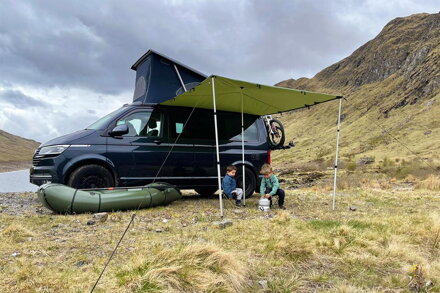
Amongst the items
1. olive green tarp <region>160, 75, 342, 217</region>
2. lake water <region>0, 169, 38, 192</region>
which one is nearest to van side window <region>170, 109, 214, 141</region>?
olive green tarp <region>160, 75, 342, 217</region>

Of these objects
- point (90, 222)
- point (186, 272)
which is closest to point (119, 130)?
point (90, 222)

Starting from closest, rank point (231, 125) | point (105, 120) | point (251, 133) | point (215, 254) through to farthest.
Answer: point (215, 254) < point (105, 120) < point (231, 125) < point (251, 133)

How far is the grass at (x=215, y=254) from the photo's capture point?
3.20m

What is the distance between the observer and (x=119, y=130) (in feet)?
24.7

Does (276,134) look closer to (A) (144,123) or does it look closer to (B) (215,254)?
(A) (144,123)

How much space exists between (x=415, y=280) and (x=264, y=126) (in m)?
6.55

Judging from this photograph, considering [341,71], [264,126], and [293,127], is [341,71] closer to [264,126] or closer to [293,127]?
[293,127]

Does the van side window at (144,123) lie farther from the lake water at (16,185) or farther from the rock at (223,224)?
the lake water at (16,185)

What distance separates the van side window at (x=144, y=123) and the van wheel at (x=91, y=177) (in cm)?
99

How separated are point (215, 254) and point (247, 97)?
17.5 feet

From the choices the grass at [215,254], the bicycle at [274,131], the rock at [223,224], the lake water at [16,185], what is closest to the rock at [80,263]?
the grass at [215,254]

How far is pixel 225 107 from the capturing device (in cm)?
930

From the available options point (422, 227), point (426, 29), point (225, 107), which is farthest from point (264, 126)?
point (426, 29)

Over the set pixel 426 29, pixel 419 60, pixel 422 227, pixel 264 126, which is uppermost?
pixel 426 29
